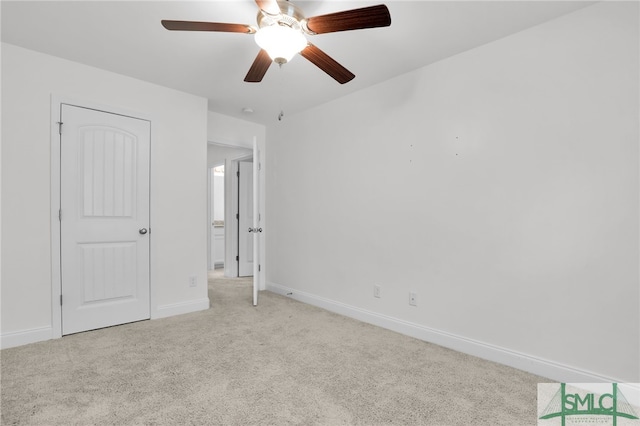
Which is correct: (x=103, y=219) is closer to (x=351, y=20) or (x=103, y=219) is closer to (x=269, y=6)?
(x=269, y=6)

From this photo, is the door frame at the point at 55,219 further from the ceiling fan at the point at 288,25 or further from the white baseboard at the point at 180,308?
the ceiling fan at the point at 288,25

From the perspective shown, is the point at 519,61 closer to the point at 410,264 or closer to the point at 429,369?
the point at 410,264

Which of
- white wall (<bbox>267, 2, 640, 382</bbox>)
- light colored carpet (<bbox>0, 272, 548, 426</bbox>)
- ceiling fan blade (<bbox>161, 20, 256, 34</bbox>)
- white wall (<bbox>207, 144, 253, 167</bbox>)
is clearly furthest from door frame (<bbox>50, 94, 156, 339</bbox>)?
white wall (<bbox>207, 144, 253, 167</bbox>)

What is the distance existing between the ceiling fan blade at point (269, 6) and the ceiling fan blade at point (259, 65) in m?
0.32

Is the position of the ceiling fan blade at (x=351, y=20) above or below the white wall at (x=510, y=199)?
above

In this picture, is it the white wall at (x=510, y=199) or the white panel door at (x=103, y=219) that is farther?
the white panel door at (x=103, y=219)

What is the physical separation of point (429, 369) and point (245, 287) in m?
3.24

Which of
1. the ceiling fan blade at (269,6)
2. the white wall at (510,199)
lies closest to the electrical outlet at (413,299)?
the white wall at (510,199)

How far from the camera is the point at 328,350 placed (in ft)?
8.39

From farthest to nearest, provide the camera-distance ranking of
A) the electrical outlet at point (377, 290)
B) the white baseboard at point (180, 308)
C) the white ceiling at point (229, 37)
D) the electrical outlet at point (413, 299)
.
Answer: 1. the white baseboard at point (180, 308)
2. the electrical outlet at point (377, 290)
3. the electrical outlet at point (413, 299)
4. the white ceiling at point (229, 37)

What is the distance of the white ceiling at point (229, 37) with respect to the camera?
206cm

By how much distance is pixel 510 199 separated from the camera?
7.70 feet

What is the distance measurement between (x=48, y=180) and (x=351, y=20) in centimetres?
282

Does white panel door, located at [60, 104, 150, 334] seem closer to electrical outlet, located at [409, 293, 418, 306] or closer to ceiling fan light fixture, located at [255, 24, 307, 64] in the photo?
ceiling fan light fixture, located at [255, 24, 307, 64]
